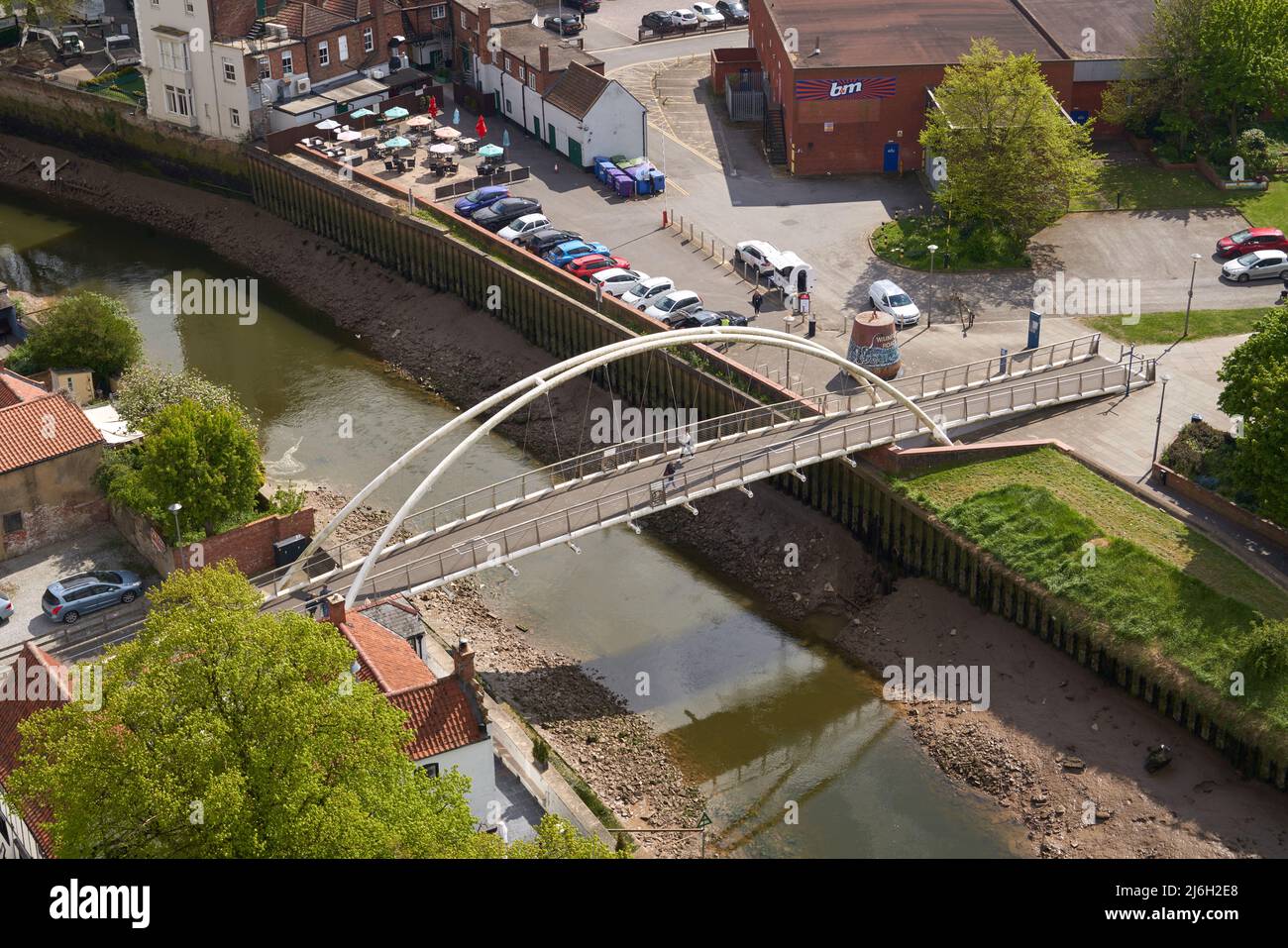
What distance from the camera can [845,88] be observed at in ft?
254

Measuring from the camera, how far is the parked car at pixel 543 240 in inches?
2785

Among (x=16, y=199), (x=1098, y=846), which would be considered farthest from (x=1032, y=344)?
(x=16, y=199)

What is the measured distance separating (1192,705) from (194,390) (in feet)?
113

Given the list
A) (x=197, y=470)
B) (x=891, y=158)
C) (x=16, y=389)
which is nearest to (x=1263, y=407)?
(x=197, y=470)

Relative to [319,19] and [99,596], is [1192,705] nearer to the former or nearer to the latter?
[99,596]

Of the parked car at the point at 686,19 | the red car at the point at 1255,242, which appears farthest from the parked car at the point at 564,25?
the red car at the point at 1255,242

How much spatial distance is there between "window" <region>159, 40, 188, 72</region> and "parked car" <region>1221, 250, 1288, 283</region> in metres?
51.8

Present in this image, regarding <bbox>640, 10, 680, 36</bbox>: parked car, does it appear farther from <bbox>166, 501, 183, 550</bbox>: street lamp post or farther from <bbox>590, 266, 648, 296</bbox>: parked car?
<bbox>166, 501, 183, 550</bbox>: street lamp post

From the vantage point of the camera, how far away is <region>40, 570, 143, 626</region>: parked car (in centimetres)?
4938

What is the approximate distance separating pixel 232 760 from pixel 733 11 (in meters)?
76.4

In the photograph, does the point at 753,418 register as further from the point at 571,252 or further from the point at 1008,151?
the point at 1008,151

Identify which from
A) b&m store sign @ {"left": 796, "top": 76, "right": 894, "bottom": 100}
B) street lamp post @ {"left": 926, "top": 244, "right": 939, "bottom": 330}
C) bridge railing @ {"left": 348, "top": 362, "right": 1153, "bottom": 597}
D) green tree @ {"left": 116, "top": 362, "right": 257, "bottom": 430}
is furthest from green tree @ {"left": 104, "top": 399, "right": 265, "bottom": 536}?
b&m store sign @ {"left": 796, "top": 76, "right": 894, "bottom": 100}

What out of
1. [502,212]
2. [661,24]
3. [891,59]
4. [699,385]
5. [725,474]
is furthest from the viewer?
[661,24]

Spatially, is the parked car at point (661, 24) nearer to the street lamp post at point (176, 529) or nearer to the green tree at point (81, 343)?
the green tree at point (81, 343)
